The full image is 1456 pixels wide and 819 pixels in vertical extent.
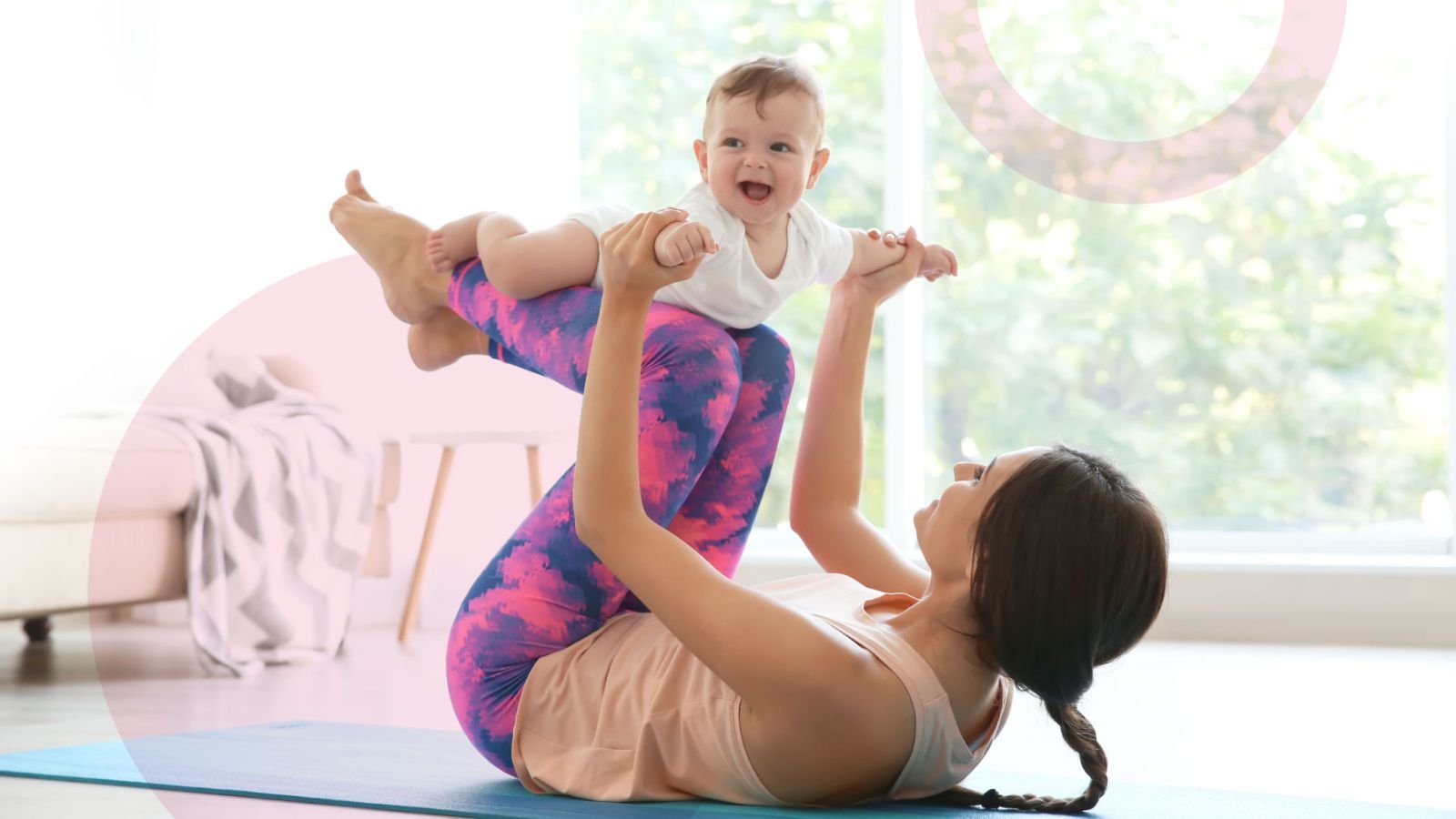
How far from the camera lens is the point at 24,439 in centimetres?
286

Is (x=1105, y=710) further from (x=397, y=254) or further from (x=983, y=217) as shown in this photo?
(x=983, y=217)

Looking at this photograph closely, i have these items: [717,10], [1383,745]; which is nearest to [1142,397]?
[717,10]

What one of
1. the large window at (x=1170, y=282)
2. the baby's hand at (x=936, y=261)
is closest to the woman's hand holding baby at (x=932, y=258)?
the baby's hand at (x=936, y=261)

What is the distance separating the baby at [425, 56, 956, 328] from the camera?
5.17 feet

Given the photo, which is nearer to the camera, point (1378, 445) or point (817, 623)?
point (817, 623)

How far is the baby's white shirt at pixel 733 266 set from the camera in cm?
157

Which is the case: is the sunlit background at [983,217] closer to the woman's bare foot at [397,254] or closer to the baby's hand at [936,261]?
the woman's bare foot at [397,254]

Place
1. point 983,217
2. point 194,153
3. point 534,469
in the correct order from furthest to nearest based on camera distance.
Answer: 1. point 983,217
2. point 194,153
3. point 534,469

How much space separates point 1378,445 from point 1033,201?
1.14 metres

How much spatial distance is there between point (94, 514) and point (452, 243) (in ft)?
4.86

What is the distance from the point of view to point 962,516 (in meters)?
1.29

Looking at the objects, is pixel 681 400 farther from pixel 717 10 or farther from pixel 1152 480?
pixel 717 10

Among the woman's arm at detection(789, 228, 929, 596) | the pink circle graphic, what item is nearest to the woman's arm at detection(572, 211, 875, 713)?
the woman's arm at detection(789, 228, 929, 596)
